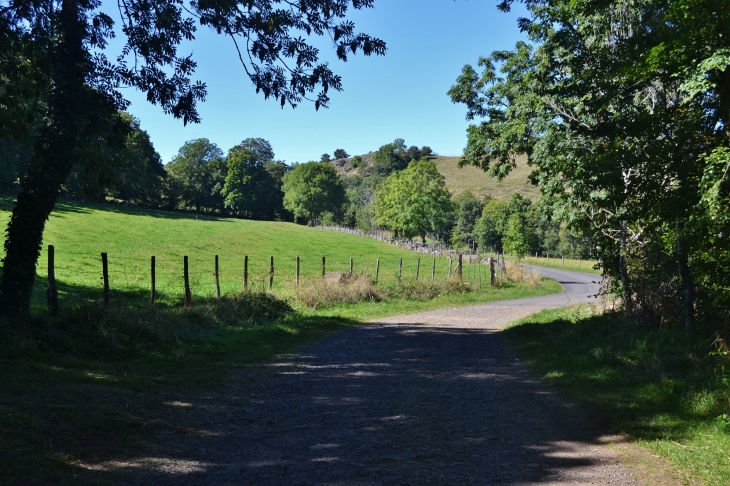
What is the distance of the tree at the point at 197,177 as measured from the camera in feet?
333

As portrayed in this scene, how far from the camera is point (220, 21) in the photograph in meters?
9.93

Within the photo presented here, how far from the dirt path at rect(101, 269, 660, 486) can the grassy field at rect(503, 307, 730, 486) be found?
54 cm

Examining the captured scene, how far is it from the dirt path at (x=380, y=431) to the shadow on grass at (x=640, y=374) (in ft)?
1.75

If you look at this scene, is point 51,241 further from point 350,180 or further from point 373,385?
point 350,180

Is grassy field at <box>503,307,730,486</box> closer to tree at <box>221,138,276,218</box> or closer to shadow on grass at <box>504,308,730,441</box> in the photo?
shadow on grass at <box>504,308,730,441</box>

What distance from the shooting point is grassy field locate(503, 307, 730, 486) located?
19.2 feet

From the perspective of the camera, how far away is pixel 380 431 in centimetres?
643

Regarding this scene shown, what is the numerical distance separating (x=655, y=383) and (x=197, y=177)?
346 feet

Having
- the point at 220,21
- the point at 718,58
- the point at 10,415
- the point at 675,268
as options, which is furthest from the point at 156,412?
the point at 675,268

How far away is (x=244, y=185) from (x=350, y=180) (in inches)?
3649

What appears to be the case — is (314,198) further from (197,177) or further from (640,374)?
(640,374)

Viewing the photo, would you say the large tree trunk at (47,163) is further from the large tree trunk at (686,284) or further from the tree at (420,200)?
the tree at (420,200)

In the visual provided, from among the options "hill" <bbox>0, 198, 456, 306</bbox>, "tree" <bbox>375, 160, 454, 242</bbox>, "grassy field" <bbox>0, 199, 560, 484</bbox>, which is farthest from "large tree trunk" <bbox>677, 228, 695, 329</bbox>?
"tree" <bbox>375, 160, 454, 242</bbox>

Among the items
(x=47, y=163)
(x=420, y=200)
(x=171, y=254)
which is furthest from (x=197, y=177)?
(x=47, y=163)
